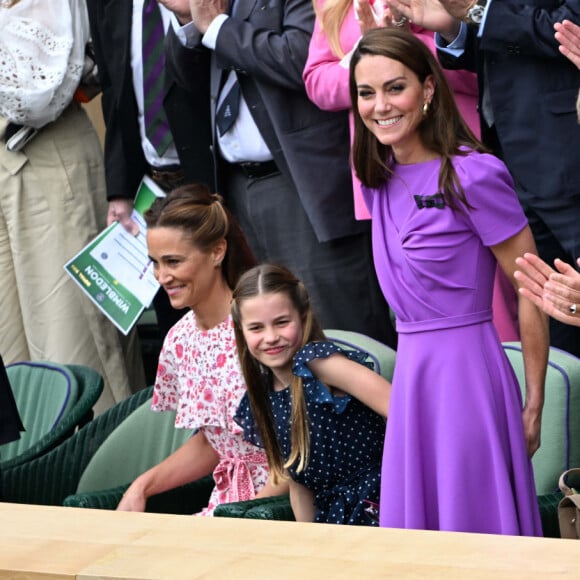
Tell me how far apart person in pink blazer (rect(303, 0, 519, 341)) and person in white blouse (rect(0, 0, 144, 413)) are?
1600 millimetres

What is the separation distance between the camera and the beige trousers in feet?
20.3

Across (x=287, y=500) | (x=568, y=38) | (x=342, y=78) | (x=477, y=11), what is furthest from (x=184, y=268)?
(x=568, y=38)

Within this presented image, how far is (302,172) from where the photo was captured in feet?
16.2

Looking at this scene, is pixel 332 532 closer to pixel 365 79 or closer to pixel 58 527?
pixel 58 527

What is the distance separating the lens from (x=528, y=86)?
422 centimetres

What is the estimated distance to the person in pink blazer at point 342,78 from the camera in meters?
4.53

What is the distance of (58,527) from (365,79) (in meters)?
1.61

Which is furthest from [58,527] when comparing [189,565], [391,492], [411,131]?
[411,131]

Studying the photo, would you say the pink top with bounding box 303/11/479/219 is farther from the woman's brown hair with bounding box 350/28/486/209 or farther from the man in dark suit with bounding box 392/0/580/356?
the woman's brown hair with bounding box 350/28/486/209

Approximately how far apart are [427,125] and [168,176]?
252 centimetres

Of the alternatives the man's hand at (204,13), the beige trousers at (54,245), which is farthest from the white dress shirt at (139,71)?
the man's hand at (204,13)

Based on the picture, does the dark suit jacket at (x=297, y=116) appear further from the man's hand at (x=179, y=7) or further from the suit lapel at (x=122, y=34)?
the suit lapel at (x=122, y=34)

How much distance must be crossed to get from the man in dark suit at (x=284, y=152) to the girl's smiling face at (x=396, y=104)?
57.7 inches

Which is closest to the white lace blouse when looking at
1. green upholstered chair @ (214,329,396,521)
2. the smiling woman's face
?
the smiling woman's face
